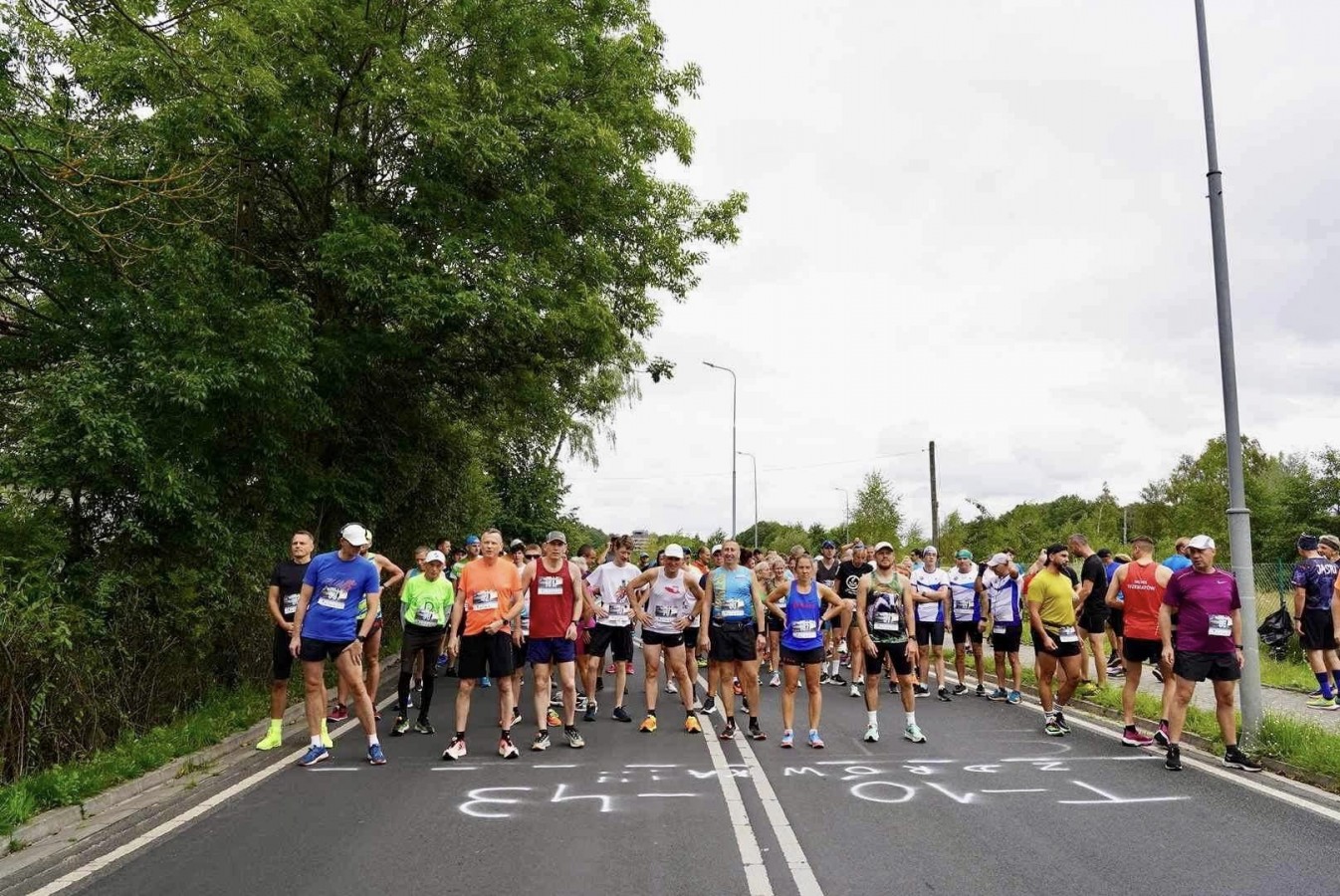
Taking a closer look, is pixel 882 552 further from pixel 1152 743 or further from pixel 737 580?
pixel 1152 743

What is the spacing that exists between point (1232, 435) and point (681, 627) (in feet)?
18.5

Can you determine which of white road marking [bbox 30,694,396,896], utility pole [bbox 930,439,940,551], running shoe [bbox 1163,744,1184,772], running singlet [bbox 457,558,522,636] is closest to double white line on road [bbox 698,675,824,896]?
running singlet [bbox 457,558,522,636]

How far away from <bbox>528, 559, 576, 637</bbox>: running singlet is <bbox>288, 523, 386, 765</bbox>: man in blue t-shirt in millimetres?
1620

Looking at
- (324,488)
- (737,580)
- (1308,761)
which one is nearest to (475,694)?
(324,488)

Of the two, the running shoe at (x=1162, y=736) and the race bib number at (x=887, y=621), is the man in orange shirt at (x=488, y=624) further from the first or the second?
the running shoe at (x=1162, y=736)

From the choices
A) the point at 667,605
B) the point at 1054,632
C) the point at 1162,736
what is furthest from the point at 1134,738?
the point at 667,605

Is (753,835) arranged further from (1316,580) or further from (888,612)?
(1316,580)

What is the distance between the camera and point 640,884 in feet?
16.1

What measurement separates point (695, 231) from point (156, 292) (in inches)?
401

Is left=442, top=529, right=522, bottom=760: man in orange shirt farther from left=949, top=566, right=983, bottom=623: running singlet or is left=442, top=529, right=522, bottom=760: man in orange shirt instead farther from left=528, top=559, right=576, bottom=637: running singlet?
left=949, top=566, right=983, bottom=623: running singlet

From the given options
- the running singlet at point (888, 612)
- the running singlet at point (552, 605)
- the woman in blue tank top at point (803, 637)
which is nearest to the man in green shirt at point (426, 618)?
the running singlet at point (552, 605)

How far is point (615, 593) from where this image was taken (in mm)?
10977

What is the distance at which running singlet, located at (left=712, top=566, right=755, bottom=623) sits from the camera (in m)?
9.41

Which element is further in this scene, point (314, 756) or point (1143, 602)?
point (1143, 602)
